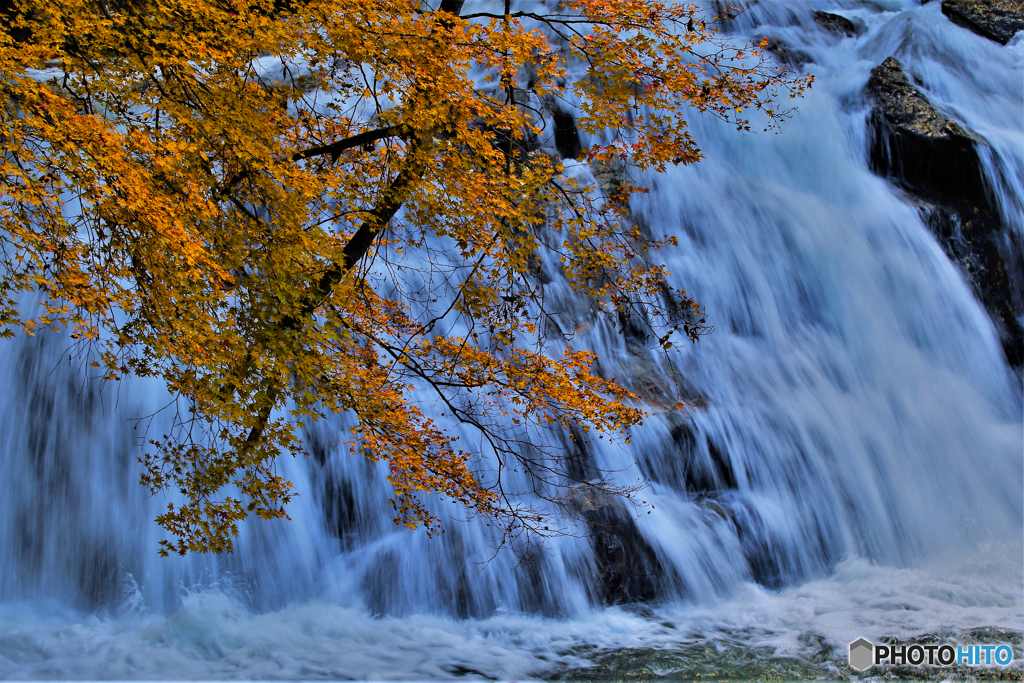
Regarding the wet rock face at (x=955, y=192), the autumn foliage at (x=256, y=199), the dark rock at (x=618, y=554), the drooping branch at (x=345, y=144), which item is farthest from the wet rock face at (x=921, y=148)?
the drooping branch at (x=345, y=144)

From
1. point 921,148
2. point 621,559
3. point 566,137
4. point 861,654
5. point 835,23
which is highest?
point 835,23

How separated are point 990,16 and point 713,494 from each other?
34.7 feet

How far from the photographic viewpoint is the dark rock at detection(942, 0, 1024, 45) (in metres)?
11.2

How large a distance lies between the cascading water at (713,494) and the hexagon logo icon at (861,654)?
0.15 meters

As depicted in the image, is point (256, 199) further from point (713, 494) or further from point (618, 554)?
point (713, 494)

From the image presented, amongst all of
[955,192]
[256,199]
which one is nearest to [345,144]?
[256,199]

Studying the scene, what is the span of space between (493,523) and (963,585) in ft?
Result: 16.3

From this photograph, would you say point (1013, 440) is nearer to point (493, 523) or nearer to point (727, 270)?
point (727, 270)

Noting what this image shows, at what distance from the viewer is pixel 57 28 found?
361cm

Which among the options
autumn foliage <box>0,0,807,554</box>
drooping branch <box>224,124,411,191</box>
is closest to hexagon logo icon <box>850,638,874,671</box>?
autumn foliage <box>0,0,807,554</box>

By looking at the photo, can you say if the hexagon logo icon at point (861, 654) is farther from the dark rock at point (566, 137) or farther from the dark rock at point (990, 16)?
the dark rock at point (990, 16)

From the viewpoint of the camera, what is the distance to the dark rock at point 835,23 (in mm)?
11844

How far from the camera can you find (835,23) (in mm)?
11961

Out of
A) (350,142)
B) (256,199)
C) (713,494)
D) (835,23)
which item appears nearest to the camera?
(256,199)
